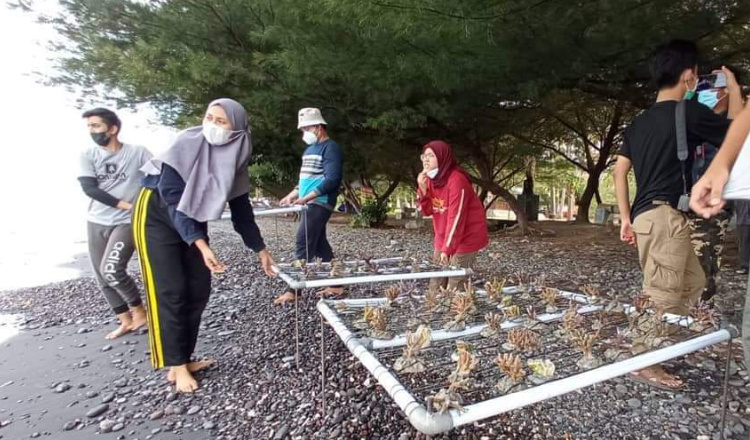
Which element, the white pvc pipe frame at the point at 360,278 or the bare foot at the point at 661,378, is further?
the white pvc pipe frame at the point at 360,278

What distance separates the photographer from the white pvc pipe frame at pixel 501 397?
104cm

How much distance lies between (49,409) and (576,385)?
→ 2657 mm

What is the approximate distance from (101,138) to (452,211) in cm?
262

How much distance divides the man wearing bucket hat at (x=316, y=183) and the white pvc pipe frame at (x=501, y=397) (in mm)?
1951

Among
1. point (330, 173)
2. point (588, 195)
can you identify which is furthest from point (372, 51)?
point (588, 195)

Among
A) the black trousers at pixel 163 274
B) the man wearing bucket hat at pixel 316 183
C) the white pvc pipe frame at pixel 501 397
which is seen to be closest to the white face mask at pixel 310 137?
the man wearing bucket hat at pixel 316 183

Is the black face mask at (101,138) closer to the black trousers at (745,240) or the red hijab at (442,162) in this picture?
the red hijab at (442,162)

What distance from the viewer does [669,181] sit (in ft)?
6.73

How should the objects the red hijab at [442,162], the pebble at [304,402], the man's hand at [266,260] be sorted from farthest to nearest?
the red hijab at [442,162]
the man's hand at [266,260]
the pebble at [304,402]

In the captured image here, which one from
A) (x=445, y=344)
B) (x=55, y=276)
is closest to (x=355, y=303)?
(x=445, y=344)

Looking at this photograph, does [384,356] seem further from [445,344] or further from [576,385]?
[576,385]

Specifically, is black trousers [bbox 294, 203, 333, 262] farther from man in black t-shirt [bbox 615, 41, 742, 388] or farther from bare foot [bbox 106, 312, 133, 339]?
man in black t-shirt [bbox 615, 41, 742, 388]

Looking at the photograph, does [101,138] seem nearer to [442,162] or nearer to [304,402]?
[304,402]

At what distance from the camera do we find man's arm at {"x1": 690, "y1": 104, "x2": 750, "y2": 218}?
47.1 inches
